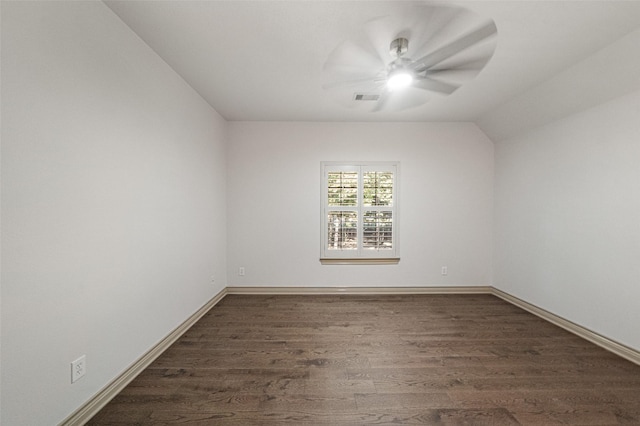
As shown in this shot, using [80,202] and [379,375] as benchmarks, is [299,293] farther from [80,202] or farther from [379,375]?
[80,202]

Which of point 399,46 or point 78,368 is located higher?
point 399,46

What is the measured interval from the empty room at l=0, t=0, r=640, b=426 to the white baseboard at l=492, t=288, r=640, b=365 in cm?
2

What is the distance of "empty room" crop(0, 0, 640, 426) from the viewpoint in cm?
148

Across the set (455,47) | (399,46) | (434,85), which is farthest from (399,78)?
(434,85)

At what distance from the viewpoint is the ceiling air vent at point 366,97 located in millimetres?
3070

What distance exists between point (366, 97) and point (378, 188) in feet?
4.64

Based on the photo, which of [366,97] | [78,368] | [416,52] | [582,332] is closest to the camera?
[78,368]

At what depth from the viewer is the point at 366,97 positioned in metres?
3.15

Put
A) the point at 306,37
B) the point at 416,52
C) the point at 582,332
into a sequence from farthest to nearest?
the point at 582,332
the point at 416,52
the point at 306,37

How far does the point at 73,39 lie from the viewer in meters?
1.52

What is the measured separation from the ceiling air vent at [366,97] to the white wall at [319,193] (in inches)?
34.2

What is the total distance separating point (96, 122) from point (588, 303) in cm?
449

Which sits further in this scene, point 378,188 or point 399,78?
point 378,188

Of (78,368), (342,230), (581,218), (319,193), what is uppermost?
(319,193)
